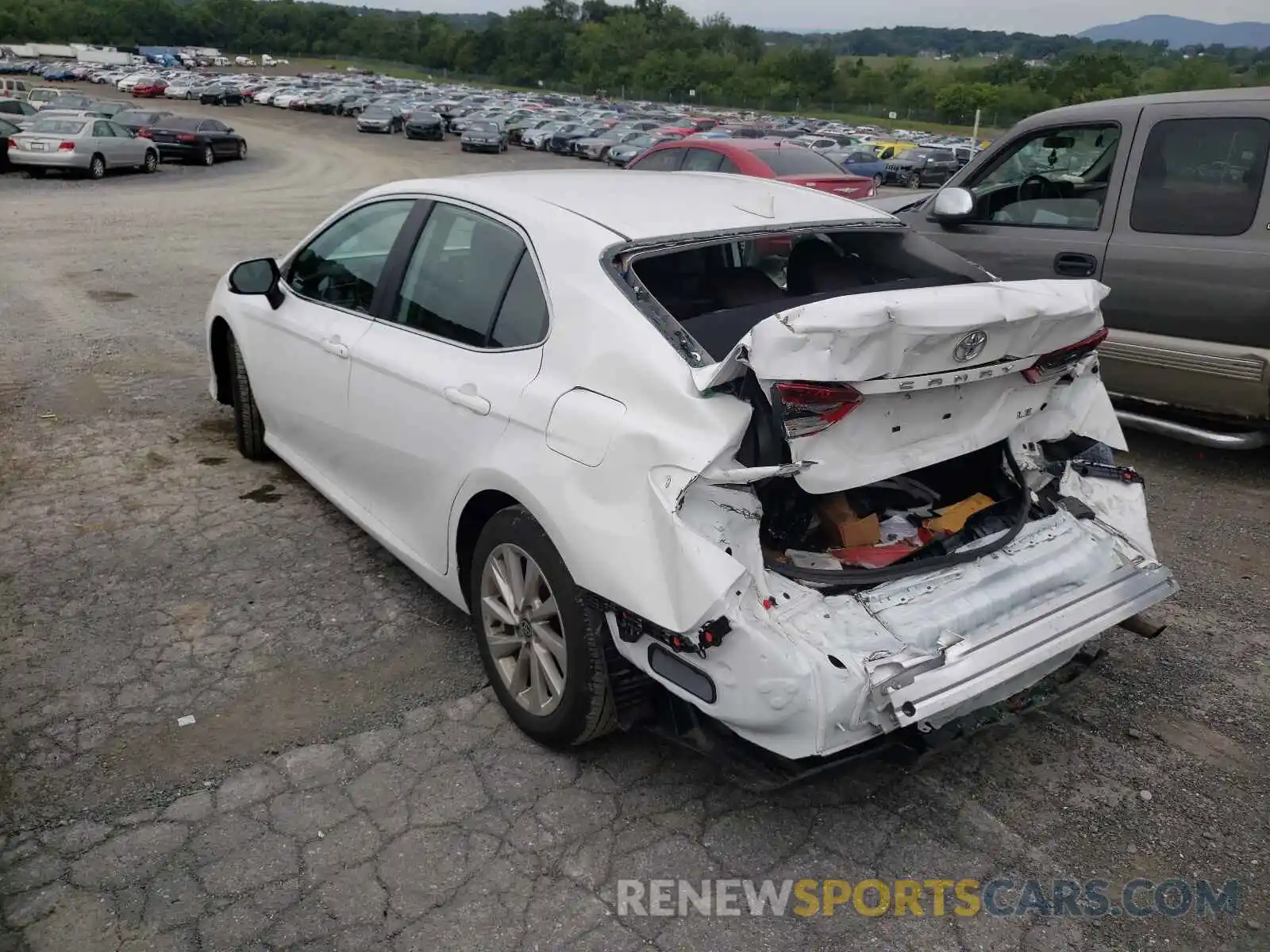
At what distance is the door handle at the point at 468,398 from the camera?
10.2 ft

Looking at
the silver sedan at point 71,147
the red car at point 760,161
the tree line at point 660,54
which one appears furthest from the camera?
the tree line at point 660,54

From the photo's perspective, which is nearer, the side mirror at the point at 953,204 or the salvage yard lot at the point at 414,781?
the salvage yard lot at the point at 414,781

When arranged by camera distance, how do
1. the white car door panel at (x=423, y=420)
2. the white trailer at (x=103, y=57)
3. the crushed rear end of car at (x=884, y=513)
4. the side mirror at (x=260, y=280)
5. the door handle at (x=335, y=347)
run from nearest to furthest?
the crushed rear end of car at (x=884, y=513)
the white car door panel at (x=423, y=420)
the door handle at (x=335, y=347)
the side mirror at (x=260, y=280)
the white trailer at (x=103, y=57)

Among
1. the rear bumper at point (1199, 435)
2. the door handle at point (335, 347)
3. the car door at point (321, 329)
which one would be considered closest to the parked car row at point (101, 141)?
the car door at point (321, 329)

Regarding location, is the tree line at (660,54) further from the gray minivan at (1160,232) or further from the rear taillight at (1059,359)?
the rear taillight at (1059,359)

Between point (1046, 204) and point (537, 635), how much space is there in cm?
455

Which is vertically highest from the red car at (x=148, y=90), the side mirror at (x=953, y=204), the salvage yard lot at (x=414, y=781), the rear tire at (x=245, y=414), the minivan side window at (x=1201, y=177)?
the minivan side window at (x=1201, y=177)

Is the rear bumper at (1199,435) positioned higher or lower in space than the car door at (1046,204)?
lower

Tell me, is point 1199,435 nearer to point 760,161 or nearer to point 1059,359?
point 1059,359

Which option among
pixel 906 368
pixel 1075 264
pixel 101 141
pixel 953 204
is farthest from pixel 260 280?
pixel 101 141

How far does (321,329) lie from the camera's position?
419 centimetres

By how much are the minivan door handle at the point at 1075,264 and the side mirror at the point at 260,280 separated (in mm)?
4206

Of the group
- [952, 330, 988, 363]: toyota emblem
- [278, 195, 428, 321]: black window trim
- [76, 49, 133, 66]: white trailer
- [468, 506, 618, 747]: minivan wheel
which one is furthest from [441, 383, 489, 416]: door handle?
[76, 49, 133, 66]: white trailer

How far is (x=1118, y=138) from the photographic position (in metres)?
5.64
